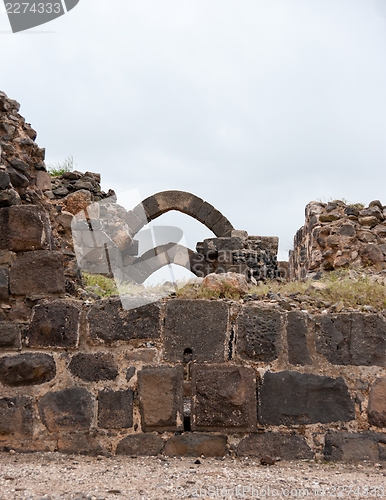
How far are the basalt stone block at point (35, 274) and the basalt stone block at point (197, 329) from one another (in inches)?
31.0

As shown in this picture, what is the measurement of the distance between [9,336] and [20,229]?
70 cm

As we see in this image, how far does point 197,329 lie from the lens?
3.67m

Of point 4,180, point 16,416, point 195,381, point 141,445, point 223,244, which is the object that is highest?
point 223,244

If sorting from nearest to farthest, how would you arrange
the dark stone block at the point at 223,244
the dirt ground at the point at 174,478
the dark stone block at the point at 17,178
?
the dirt ground at the point at 174,478 → the dark stone block at the point at 17,178 → the dark stone block at the point at 223,244

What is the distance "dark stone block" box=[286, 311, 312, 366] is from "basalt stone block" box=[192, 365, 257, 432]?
0.28 m

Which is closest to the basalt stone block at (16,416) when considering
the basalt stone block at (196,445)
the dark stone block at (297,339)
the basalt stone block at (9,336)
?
the basalt stone block at (9,336)

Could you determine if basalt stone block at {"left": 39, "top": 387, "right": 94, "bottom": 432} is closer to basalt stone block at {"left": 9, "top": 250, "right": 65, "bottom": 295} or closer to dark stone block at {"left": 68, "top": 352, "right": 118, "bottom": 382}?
dark stone block at {"left": 68, "top": 352, "right": 118, "bottom": 382}

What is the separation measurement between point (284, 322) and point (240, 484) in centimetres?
108

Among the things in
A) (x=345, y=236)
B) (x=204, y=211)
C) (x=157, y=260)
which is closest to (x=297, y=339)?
(x=345, y=236)

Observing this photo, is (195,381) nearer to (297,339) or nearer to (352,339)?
(297,339)

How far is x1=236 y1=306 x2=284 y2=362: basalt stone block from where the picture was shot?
3615mm

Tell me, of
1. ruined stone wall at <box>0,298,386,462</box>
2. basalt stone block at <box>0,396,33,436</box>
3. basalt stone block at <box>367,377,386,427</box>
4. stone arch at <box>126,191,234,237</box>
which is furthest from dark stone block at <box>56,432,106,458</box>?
stone arch at <box>126,191,234,237</box>

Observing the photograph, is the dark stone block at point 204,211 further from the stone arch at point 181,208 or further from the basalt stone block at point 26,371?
the basalt stone block at point 26,371

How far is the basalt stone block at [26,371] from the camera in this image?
367 centimetres
